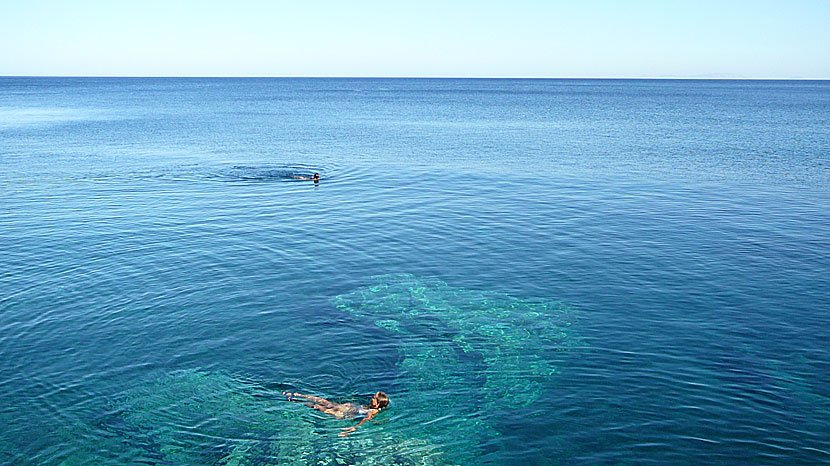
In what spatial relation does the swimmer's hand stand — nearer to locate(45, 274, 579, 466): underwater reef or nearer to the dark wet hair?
locate(45, 274, 579, 466): underwater reef

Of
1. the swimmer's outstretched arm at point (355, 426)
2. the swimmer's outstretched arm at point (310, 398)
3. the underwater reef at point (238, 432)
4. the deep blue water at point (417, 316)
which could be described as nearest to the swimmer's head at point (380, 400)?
the swimmer's outstretched arm at point (355, 426)

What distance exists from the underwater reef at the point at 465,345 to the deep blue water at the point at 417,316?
0.11 metres

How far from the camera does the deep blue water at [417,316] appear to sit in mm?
19641

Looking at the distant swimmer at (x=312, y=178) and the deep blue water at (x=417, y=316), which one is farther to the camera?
the distant swimmer at (x=312, y=178)

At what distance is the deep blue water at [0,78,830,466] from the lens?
64.4ft

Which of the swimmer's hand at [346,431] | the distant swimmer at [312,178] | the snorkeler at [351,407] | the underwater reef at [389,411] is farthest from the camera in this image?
the distant swimmer at [312,178]

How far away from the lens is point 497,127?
367 ft

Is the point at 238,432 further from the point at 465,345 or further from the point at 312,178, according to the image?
the point at 312,178

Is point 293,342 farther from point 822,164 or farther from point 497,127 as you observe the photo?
point 497,127

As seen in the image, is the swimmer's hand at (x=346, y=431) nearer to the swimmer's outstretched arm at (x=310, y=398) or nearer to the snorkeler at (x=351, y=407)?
the snorkeler at (x=351, y=407)

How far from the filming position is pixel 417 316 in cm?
2875

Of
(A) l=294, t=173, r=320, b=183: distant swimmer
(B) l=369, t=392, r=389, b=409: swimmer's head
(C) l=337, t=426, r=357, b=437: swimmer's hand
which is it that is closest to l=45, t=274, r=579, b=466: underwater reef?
(C) l=337, t=426, r=357, b=437: swimmer's hand

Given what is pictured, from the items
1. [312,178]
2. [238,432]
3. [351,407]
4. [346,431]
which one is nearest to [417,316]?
[351,407]

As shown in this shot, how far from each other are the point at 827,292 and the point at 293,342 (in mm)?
27137
